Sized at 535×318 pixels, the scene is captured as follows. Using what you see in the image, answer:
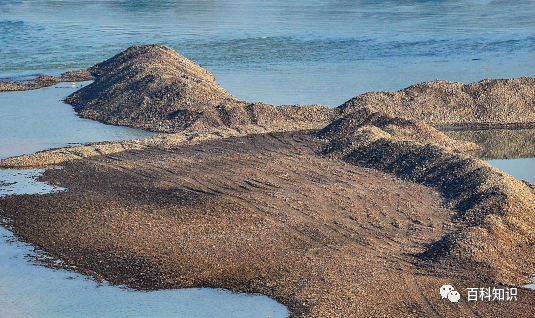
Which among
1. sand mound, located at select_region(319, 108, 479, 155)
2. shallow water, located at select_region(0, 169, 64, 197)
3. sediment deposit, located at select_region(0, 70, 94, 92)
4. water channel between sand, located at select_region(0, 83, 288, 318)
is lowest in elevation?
sediment deposit, located at select_region(0, 70, 94, 92)

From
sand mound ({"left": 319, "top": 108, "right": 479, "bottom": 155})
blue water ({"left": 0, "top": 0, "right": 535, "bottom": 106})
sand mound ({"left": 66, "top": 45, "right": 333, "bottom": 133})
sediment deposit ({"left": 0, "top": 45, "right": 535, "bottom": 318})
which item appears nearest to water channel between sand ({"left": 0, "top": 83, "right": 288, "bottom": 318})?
sediment deposit ({"left": 0, "top": 45, "right": 535, "bottom": 318})

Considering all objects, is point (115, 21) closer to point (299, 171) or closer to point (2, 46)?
point (2, 46)

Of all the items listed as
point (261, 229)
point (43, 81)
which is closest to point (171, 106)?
point (261, 229)

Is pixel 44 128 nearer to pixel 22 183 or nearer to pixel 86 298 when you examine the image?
pixel 22 183

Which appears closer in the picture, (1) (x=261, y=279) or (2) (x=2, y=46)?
(1) (x=261, y=279)

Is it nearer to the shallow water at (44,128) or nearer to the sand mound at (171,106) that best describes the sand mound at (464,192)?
the sand mound at (171,106)

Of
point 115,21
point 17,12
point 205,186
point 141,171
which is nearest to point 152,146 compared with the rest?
point 141,171

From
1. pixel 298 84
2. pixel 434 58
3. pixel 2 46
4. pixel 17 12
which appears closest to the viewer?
pixel 298 84

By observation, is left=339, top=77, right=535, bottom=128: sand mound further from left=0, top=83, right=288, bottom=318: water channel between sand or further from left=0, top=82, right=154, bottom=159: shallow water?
left=0, top=83, right=288, bottom=318: water channel between sand
